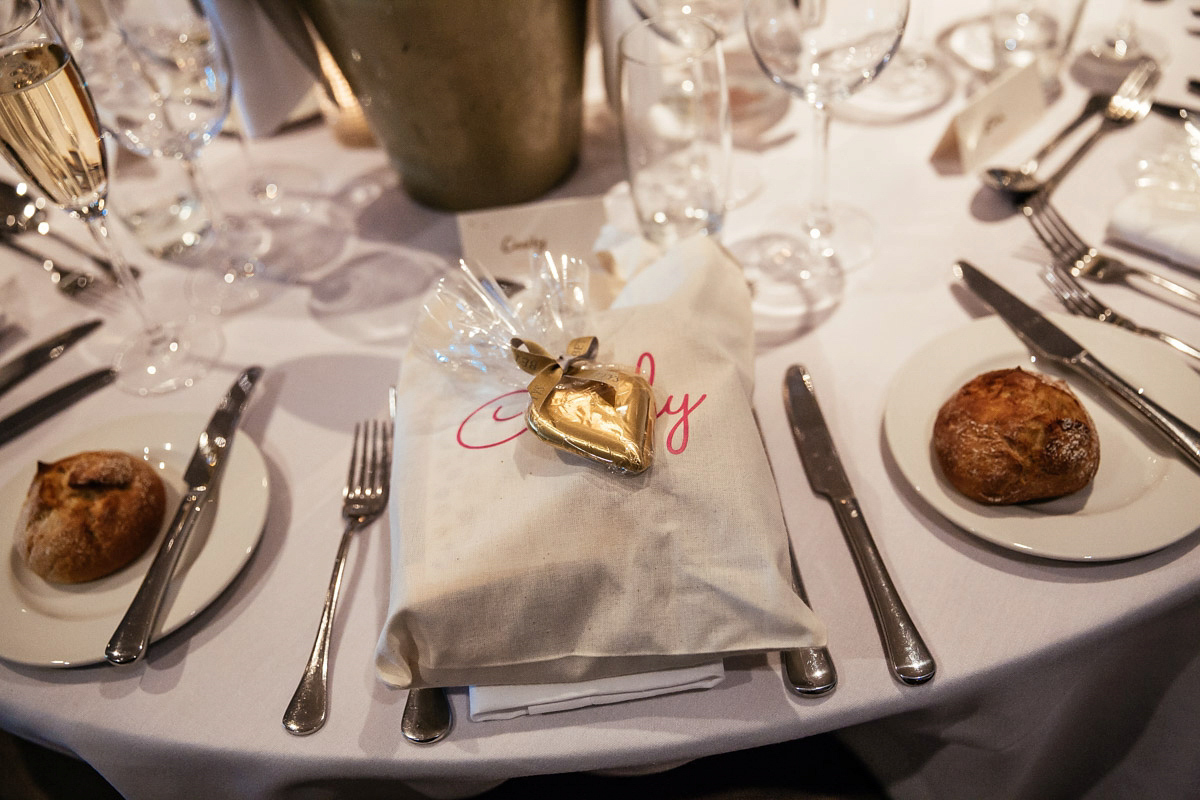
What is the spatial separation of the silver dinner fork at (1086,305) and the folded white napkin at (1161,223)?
9 cm

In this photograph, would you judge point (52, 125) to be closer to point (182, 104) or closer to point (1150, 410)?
point (182, 104)

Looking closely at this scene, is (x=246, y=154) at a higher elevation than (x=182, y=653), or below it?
higher

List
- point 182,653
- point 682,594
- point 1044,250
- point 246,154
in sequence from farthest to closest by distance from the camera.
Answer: point 246,154, point 1044,250, point 182,653, point 682,594

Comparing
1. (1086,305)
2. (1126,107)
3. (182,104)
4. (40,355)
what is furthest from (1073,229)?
(40,355)

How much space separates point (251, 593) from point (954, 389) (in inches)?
26.8

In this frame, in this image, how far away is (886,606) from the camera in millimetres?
635

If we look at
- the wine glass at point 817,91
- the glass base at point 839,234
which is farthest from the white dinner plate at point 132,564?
the glass base at point 839,234

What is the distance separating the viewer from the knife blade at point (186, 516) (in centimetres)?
65

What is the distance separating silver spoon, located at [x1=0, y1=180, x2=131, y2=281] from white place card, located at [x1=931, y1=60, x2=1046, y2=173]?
3.99 ft

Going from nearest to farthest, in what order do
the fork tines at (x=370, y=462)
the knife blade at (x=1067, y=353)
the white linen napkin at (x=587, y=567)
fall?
the white linen napkin at (x=587, y=567), the knife blade at (x=1067, y=353), the fork tines at (x=370, y=462)

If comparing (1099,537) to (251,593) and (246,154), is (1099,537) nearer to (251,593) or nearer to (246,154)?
(251,593)

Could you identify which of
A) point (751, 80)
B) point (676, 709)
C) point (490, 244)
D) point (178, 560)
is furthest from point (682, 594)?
point (751, 80)

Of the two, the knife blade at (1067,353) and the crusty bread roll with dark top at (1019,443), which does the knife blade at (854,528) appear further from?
the knife blade at (1067,353)

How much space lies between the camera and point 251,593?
2.38 feet
